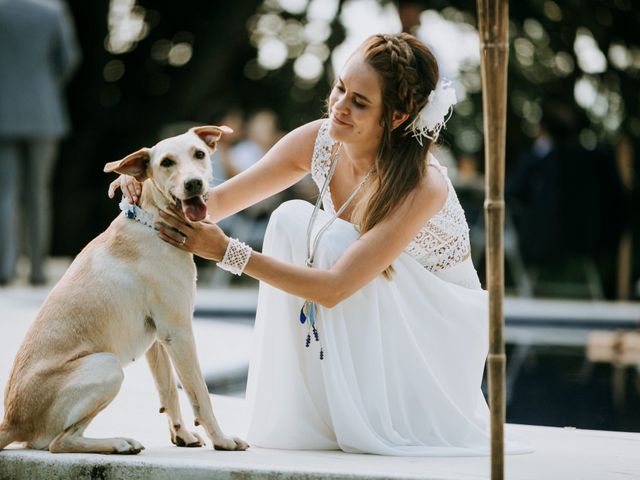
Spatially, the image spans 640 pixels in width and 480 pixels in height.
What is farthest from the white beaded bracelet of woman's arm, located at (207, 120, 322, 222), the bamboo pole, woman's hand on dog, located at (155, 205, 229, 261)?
the bamboo pole

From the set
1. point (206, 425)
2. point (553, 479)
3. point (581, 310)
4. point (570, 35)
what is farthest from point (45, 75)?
point (553, 479)

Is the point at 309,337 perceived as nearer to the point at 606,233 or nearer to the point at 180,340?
the point at 180,340

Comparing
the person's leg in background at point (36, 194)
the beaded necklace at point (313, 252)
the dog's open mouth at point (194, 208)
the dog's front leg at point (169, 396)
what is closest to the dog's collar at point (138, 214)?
the dog's open mouth at point (194, 208)

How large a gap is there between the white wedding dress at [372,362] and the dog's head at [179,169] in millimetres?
417

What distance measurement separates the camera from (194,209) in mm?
→ 3404

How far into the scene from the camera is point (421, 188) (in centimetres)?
370

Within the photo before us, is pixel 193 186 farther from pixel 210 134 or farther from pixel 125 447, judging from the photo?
pixel 125 447

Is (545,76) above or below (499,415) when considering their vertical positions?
above

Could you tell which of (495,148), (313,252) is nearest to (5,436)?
(313,252)

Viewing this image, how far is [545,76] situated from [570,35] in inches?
63.8

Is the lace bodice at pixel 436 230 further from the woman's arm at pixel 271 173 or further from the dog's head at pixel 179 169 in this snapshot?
the dog's head at pixel 179 169

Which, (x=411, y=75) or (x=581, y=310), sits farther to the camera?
(x=581, y=310)

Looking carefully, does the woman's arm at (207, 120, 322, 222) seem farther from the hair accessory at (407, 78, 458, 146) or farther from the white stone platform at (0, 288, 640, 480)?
the white stone platform at (0, 288, 640, 480)

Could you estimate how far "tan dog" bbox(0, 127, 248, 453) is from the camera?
3309 millimetres
